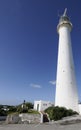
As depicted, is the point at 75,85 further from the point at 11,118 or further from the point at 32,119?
the point at 11,118

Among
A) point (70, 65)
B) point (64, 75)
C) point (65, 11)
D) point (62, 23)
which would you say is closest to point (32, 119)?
point (64, 75)

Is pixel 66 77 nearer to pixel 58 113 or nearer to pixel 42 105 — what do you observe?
pixel 58 113

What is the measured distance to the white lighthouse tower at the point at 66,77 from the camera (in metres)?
21.1

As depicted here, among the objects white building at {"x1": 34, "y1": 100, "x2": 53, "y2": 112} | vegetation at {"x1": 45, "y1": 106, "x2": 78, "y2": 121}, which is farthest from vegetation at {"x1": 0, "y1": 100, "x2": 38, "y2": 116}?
vegetation at {"x1": 45, "y1": 106, "x2": 78, "y2": 121}

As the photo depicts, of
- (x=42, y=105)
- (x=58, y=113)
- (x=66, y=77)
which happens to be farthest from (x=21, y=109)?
(x=66, y=77)

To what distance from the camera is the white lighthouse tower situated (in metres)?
21.1

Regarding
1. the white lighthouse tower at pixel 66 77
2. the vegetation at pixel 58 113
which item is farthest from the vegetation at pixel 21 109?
the white lighthouse tower at pixel 66 77

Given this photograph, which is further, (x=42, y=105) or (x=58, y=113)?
(x=42, y=105)

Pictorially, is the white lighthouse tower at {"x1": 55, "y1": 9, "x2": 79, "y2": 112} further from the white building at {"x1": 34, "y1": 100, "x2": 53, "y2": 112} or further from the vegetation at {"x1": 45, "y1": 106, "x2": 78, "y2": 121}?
the white building at {"x1": 34, "y1": 100, "x2": 53, "y2": 112}

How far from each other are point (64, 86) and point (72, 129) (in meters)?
13.0

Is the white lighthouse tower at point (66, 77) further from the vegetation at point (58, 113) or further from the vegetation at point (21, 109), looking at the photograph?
the vegetation at point (21, 109)

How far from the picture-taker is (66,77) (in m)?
Result: 22.0

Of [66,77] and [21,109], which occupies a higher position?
[66,77]

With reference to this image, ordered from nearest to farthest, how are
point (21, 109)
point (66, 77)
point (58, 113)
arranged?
point (58, 113) → point (66, 77) → point (21, 109)
